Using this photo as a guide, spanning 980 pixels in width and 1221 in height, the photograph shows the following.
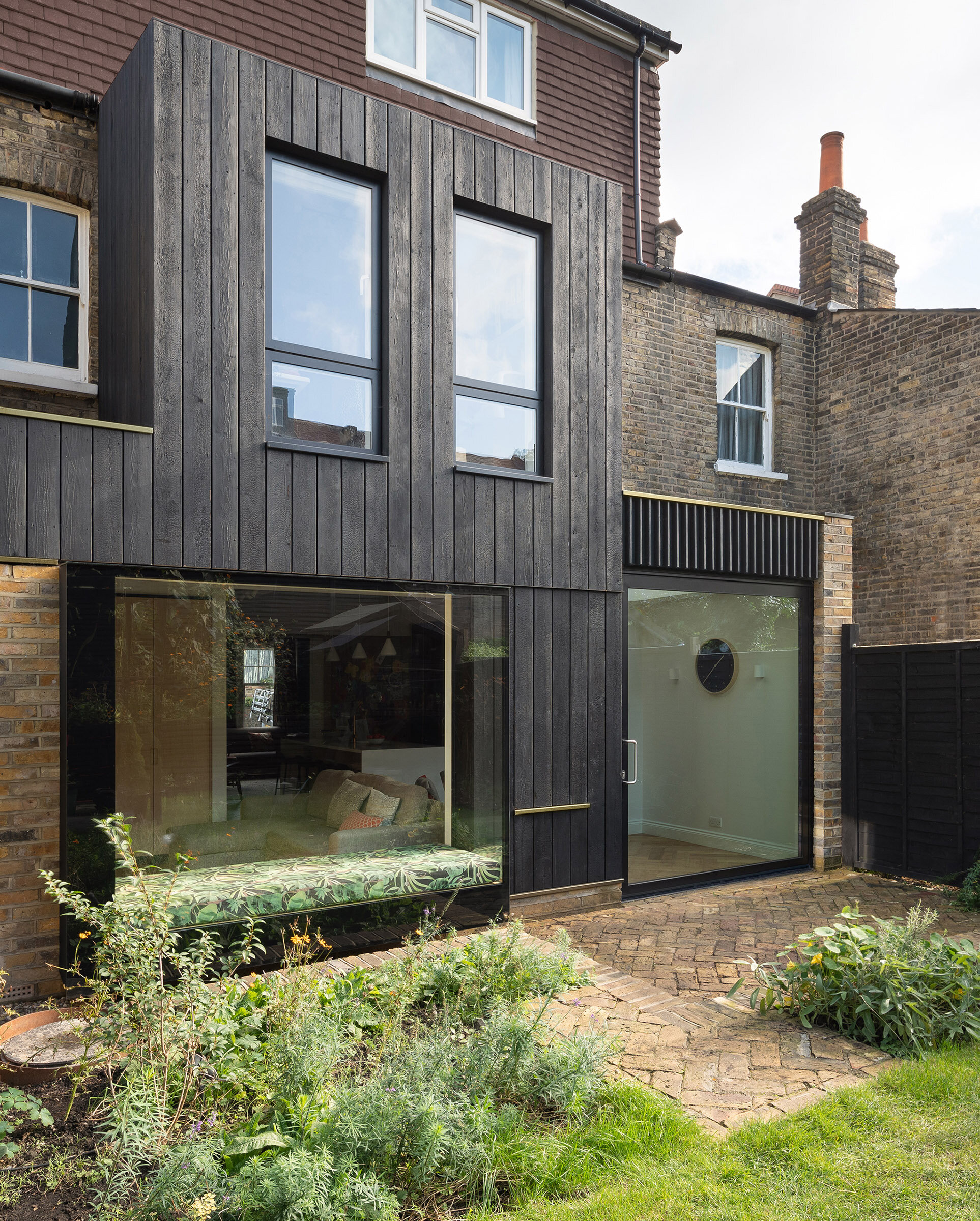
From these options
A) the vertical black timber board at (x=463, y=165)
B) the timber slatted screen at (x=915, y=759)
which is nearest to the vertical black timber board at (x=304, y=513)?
the vertical black timber board at (x=463, y=165)

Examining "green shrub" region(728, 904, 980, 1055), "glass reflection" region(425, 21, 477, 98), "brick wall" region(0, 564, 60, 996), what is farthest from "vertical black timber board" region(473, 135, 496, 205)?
"green shrub" region(728, 904, 980, 1055)

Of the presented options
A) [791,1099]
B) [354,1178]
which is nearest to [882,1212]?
[791,1099]

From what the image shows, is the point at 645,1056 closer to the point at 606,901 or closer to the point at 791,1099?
the point at 791,1099

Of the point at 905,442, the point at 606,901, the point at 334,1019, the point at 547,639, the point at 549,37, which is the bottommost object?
the point at 606,901

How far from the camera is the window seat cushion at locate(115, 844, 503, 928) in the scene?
484 centimetres

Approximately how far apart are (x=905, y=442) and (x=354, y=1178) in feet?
32.6

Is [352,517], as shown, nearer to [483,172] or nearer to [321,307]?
[321,307]

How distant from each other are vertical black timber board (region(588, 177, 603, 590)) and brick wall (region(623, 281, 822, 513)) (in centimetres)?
271

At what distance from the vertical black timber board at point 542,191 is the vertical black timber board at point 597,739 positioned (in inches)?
112

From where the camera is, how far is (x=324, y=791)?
5.56 metres

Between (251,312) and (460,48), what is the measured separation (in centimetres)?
515

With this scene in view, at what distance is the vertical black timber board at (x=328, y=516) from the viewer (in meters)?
5.28

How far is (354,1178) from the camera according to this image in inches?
104

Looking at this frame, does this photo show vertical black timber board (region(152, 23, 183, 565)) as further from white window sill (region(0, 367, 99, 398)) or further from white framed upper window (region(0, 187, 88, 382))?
white framed upper window (region(0, 187, 88, 382))
